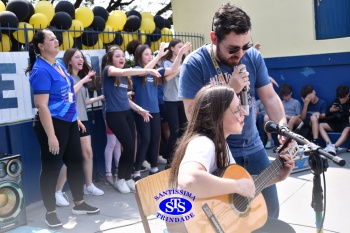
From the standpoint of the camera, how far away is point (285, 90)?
8.46 metres

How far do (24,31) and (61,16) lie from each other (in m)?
0.86

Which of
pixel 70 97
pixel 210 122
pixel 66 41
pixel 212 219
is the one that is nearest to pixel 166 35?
pixel 66 41

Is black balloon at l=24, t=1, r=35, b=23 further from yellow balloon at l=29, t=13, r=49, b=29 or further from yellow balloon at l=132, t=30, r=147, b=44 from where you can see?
yellow balloon at l=132, t=30, r=147, b=44

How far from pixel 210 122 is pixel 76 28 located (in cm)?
477

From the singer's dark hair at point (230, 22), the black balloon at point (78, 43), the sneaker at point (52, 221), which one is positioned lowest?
the sneaker at point (52, 221)

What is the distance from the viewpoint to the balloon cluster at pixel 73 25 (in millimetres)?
5684

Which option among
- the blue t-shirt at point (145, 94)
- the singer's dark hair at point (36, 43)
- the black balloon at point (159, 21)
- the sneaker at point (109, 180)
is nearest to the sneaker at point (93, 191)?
the sneaker at point (109, 180)

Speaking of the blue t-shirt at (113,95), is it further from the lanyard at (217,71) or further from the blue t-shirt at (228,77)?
the lanyard at (217,71)

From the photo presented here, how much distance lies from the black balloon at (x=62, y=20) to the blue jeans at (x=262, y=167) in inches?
169

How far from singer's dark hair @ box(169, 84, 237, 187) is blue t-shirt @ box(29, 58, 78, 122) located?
240cm

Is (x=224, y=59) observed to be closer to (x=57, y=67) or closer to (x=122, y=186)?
(x=57, y=67)

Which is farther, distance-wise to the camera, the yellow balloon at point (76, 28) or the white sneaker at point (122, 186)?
the yellow balloon at point (76, 28)

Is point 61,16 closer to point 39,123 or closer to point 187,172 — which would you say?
point 39,123

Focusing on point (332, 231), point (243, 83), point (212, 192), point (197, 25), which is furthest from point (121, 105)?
point (197, 25)
